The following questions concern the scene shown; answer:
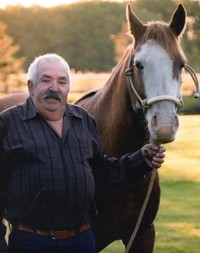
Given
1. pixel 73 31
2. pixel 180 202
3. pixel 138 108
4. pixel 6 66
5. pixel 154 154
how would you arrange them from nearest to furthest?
pixel 154 154, pixel 138 108, pixel 180 202, pixel 6 66, pixel 73 31

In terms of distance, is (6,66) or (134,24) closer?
(134,24)

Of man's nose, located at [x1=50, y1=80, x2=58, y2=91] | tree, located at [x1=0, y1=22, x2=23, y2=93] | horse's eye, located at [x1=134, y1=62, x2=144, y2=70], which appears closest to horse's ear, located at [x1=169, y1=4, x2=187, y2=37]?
horse's eye, located at [x1=134, y1=62, x2=144, y2=70]

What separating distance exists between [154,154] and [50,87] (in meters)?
0.75

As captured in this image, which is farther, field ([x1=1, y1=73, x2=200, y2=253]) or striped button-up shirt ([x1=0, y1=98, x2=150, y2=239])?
field ([x1=1, y1=73, x2=200, y2=253])

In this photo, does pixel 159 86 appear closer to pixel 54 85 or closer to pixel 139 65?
pixel 139 65

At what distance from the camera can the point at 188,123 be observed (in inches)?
1064

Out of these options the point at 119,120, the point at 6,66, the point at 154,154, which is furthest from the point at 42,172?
the point at 6,66

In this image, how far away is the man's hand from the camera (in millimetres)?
3444

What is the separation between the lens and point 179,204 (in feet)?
34.7

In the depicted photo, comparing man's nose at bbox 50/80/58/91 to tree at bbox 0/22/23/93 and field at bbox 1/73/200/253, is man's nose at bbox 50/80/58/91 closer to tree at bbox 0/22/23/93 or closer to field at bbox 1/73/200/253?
field at bbox 1/73/200/253

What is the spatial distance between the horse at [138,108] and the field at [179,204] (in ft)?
1.30

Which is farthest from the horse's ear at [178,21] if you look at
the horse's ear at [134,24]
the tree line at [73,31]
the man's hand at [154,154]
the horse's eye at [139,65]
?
the tree line at [73,31]

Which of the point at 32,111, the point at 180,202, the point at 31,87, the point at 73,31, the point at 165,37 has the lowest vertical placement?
the point at 73,31

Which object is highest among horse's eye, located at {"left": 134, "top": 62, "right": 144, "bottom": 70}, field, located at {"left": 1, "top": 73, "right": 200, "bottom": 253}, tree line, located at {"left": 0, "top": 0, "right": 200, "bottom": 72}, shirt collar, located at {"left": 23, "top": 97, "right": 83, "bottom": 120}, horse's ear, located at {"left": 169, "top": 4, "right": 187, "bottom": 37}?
horse's ear, located at {"left": 169, "top": 4, "right": 187, "bottom": 37}
